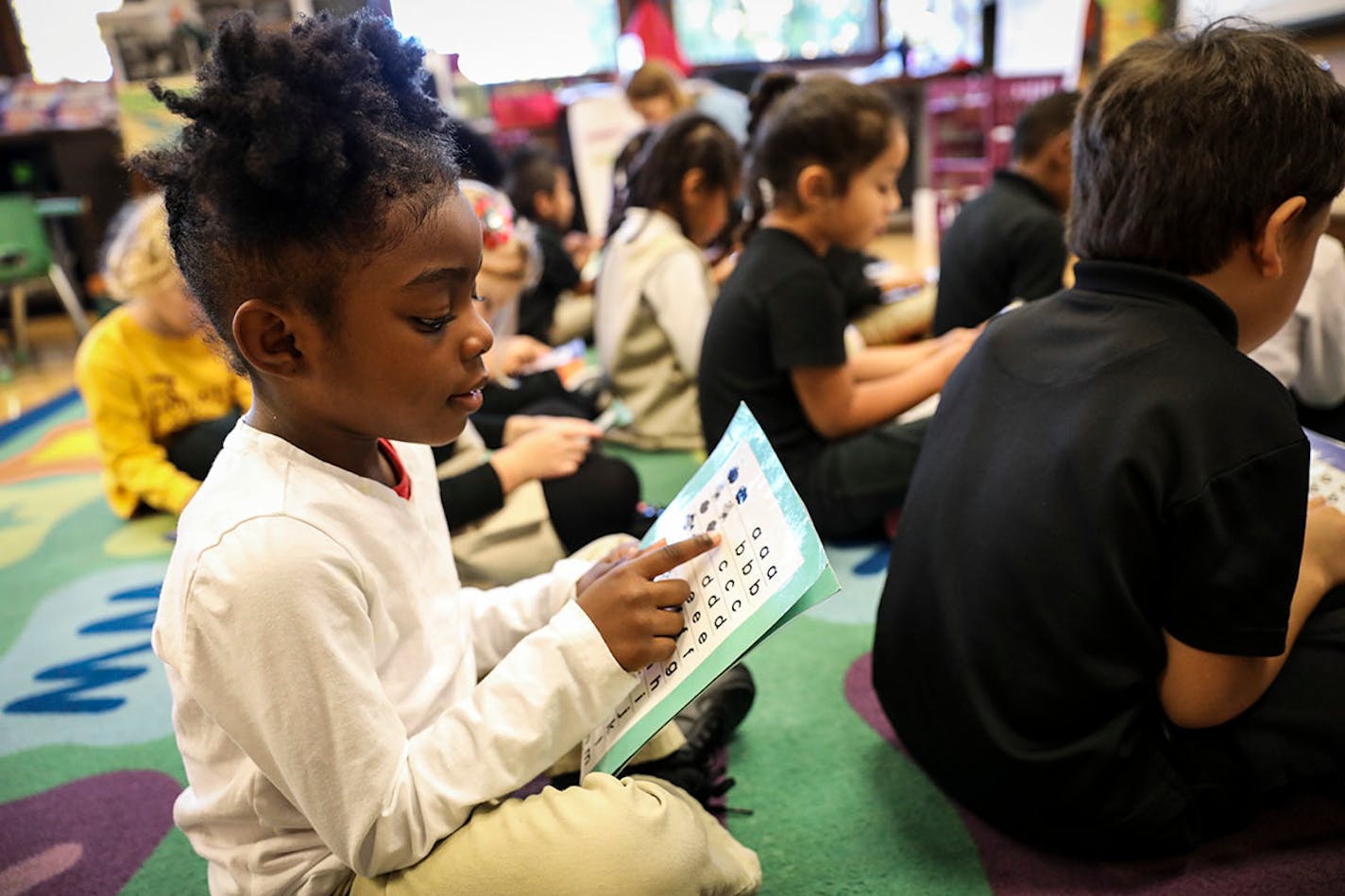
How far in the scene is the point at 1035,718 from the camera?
78cm

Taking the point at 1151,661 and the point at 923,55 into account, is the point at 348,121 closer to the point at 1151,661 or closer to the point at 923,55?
the point at 1151,661

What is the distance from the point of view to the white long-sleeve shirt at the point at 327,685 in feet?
1.86

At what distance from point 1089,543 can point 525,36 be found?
16.2 feet

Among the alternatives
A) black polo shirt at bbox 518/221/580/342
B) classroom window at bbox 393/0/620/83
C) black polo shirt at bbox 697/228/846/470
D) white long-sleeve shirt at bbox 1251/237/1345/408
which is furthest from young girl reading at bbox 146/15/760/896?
classroom window at bbox 393/0/620/83

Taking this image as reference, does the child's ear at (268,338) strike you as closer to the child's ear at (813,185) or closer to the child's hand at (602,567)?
the child's hand at (602,567)

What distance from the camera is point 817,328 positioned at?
1.41 meters

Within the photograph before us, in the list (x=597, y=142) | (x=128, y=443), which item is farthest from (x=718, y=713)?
(x=597, y=142)

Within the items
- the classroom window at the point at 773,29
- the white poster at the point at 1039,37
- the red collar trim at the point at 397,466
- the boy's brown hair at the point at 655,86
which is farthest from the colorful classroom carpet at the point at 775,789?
the classroom window at the point at 773,29

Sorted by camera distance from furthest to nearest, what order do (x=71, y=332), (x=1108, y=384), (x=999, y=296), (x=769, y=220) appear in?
(x=71, y=332)
(x=999, y=296)
(x=769, y=220)
(x=1108, y=384)

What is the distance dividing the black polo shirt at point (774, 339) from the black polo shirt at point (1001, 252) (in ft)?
1.39

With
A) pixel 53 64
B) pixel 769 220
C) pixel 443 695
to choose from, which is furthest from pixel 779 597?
pixel 53 64

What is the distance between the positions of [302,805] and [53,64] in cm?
558

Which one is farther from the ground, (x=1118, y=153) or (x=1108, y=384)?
(x=1118, y=153)

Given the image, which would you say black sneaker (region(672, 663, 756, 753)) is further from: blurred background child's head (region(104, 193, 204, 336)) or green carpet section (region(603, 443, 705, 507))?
blurred background child's head (region(104, 193, 204, 336))
